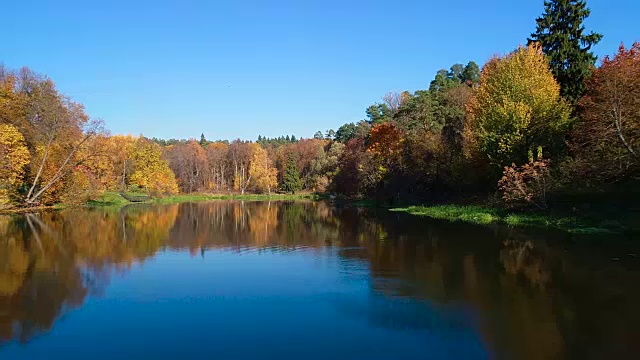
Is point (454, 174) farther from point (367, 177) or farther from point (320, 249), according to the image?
point (320, 249)

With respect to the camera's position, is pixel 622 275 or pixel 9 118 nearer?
pixel 622 275

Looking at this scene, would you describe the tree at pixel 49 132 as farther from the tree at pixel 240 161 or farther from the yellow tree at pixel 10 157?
the tree at pixel 240 161

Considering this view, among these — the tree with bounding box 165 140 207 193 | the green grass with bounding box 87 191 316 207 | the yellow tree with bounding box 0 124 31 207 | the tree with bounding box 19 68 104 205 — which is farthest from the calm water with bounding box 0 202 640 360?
the tree with bounding box 165 140 207 193

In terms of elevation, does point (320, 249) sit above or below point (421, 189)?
below

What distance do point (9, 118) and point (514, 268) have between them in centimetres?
4234

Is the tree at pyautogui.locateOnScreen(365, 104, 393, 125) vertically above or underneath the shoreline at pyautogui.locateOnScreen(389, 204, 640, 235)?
above

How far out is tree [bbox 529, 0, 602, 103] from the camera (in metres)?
33.8

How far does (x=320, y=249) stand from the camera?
19.1 metres

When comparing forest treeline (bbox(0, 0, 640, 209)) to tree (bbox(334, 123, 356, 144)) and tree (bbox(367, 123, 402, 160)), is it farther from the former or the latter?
tree (bbox(334, 123, 356, 144))

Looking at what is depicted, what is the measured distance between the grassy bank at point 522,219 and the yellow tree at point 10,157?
106 ft

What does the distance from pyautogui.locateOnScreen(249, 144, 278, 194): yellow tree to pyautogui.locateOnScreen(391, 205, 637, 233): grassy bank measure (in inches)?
2491

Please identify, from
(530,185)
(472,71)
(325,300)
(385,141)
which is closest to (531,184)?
(530,185)

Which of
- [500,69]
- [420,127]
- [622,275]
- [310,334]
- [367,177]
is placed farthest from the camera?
[367,177]

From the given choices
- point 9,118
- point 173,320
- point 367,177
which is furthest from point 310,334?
point 367,177
